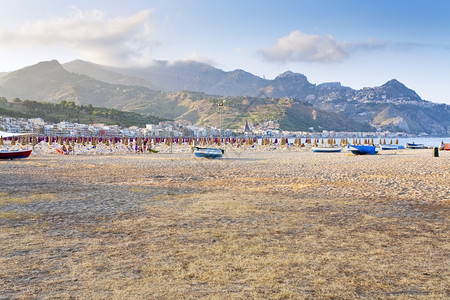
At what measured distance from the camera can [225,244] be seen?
631cm

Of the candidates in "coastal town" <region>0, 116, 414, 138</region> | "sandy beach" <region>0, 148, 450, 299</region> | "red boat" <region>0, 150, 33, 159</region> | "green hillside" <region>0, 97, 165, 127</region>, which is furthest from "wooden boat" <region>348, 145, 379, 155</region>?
"green hillside" <region>0, 97, 165, 127</region>

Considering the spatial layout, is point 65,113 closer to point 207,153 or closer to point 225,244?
point 207,153

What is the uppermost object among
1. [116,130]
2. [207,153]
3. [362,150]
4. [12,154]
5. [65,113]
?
[65,113]

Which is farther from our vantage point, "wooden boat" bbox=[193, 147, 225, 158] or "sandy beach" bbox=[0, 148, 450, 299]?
"wooden boat" bbox=[193, 147, 225, 158]

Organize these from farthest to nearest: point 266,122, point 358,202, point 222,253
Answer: point 266,122, point 358,202, point 222,253

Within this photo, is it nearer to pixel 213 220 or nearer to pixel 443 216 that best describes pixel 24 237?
pixel 213 220

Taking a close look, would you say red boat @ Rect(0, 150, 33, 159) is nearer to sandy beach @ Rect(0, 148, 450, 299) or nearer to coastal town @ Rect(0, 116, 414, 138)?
sandy beach @ Rect(0, 148, 450, 299)

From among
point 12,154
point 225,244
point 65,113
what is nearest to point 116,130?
point 65,113

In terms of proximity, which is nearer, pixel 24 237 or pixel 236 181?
pixel 24 237

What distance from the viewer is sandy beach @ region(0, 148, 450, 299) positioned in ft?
14.5

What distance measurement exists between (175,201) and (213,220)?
3.05 m

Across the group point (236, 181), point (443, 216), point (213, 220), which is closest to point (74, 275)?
point (213, 220)

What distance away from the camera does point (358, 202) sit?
1080cm

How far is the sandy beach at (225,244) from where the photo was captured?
4.43 meters
